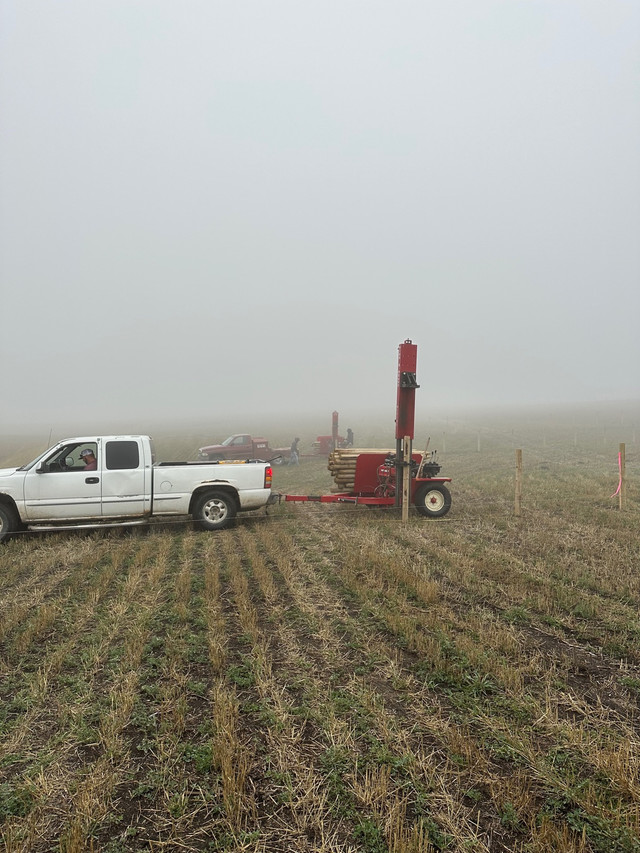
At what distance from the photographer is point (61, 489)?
9.98 metres

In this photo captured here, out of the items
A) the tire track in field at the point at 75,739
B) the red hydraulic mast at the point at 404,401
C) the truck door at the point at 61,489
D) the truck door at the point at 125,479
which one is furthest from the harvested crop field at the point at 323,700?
the red hydraulic mast at the point at 404,401

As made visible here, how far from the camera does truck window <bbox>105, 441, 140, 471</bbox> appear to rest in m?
10.4

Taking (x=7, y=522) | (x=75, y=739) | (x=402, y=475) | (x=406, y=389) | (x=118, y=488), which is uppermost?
(x=406, y=389)

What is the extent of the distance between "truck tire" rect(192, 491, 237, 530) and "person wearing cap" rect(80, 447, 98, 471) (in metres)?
2.23

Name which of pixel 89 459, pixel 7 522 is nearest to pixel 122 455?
pixel 89 459

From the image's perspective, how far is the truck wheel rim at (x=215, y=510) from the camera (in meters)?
10.9

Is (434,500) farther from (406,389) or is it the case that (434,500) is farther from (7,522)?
(7,522)

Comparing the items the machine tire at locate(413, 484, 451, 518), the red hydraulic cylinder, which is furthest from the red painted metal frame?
the red hydraulic cylinder

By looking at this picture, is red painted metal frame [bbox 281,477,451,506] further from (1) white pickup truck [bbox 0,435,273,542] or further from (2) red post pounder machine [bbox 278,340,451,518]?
(1) white pickup truck [bbox 0,435,273,542]

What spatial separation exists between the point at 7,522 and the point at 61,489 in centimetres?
113

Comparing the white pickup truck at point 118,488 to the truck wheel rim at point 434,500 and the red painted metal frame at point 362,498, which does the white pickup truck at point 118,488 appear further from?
the truck wheel rim at point 434,500

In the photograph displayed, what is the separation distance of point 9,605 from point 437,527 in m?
7.84

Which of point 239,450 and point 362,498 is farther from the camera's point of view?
point 239,450

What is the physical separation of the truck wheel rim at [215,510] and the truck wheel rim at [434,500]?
4836 mm
